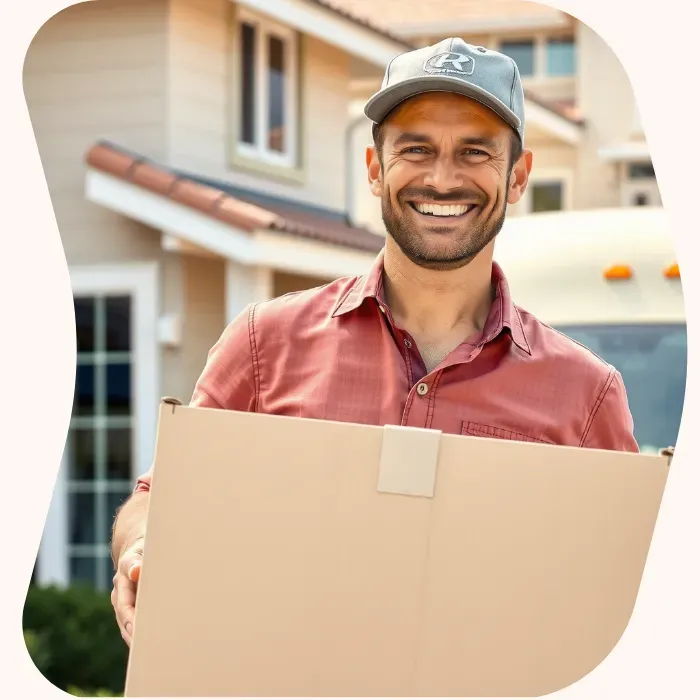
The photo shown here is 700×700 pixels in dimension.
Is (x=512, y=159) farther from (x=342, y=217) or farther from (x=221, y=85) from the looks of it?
(x=342, y=217)

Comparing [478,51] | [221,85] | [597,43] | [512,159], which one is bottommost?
[512,159]

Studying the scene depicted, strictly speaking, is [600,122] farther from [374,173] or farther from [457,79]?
[457,79]

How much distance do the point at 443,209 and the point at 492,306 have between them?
0.22 metres

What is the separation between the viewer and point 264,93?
834 centimetres

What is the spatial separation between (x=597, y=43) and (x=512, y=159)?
1137cm

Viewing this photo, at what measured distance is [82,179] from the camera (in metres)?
7.39

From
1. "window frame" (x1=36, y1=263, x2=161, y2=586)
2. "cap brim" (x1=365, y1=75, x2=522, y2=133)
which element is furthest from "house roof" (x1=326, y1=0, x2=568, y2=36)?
"cap brim" (x1=365, y1=75, x2=522, y2=133)

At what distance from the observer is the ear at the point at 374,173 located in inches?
86.2

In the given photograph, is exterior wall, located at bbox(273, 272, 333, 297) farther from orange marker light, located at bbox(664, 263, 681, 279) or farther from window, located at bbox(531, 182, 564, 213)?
window, located at bbox(531, 182, 564, 213)

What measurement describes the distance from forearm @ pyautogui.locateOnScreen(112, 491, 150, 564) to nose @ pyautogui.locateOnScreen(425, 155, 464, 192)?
0.66 meters

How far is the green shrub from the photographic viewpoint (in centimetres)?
625

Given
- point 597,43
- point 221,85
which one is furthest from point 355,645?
point 597,43

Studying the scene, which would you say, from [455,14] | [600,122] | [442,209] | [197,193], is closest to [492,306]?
[442,209]

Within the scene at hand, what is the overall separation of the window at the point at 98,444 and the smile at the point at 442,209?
517cm
